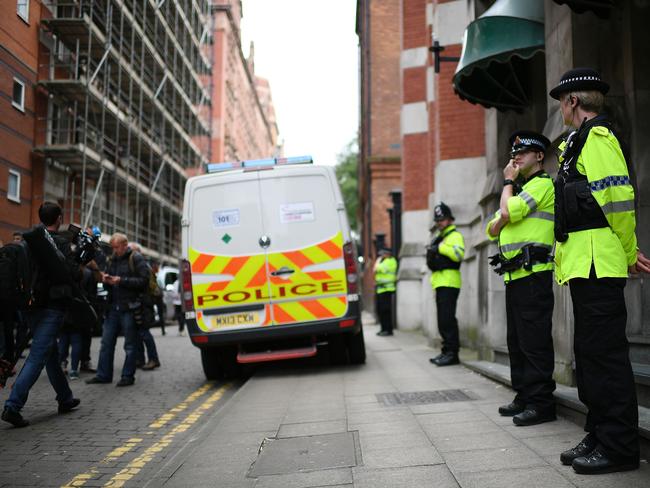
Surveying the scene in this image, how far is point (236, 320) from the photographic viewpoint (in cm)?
848

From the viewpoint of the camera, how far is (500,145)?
343 inches

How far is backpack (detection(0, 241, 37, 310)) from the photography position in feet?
19.1

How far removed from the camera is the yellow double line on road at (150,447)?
4.45 metres

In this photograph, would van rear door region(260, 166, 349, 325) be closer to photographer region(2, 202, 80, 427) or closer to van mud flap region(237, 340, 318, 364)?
van mud flap region(237, 340, 318, 364)

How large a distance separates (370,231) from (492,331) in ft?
78.5

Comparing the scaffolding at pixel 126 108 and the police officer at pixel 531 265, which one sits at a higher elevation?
the scaffolding at pixel 126 108

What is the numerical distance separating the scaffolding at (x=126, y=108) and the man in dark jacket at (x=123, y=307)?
743cm

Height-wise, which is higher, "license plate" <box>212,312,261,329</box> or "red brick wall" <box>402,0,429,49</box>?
"red brick wall" <box>402,0,429,49</box>

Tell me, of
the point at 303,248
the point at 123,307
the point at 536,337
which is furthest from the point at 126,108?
the point at 536,337

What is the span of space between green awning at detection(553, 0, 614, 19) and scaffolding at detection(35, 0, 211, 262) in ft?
38.3

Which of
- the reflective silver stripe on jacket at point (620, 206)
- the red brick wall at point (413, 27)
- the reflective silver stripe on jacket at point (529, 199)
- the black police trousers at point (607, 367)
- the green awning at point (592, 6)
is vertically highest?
the red brick wall at point (413, 27)

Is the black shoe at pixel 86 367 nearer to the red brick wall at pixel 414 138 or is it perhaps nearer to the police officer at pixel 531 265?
the police officer at pixel 531 265

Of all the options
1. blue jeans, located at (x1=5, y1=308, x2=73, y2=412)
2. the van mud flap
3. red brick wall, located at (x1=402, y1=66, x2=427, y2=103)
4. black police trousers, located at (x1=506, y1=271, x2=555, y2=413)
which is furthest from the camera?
red brick wall, located at (x1=402, y1=66, x2=427, y2=103)

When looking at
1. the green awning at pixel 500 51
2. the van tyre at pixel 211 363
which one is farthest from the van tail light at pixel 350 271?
the green awning at pixel 500 51
